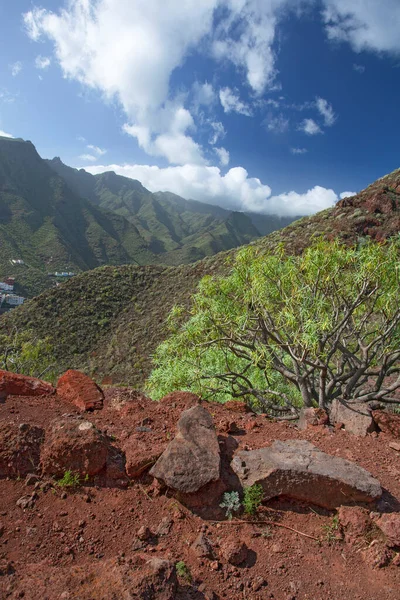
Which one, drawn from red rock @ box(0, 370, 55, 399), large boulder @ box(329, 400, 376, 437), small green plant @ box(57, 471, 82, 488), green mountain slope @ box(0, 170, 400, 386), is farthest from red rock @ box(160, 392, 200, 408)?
green mountain slope @ box(0, 170, 400, 386)

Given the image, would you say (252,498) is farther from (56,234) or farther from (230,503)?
(56,234)

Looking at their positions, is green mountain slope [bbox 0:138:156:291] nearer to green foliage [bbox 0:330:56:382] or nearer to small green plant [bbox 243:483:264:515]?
green foliage [bbox 0:330:56:382]

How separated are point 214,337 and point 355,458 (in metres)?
2.74

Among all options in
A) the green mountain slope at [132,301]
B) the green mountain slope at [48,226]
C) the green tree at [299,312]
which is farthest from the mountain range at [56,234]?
the green tree at [299,312]

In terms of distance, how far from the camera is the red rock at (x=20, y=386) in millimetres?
4125

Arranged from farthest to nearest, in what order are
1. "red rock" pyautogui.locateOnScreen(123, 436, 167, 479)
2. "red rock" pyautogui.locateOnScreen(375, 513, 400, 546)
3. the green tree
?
the green tree
"red rock" pyautogui.locateOnScreen(123, 436, 167, 479)
"red rock" pyautogui.locateOnScreen(375, 513, 400, 546)

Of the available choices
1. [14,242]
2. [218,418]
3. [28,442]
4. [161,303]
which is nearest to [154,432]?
[218,418]

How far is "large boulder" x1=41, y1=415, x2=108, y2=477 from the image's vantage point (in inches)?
113

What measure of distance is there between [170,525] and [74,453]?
3.21 ft

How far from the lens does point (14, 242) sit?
7694cm

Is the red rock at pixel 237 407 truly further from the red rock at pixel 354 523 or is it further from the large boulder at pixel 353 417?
the red rock at pixel 354 523

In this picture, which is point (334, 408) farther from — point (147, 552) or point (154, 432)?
point (147, 552)

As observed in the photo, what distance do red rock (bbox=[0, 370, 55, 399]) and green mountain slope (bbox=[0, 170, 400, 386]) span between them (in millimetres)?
15010

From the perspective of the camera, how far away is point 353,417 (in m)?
4.16
